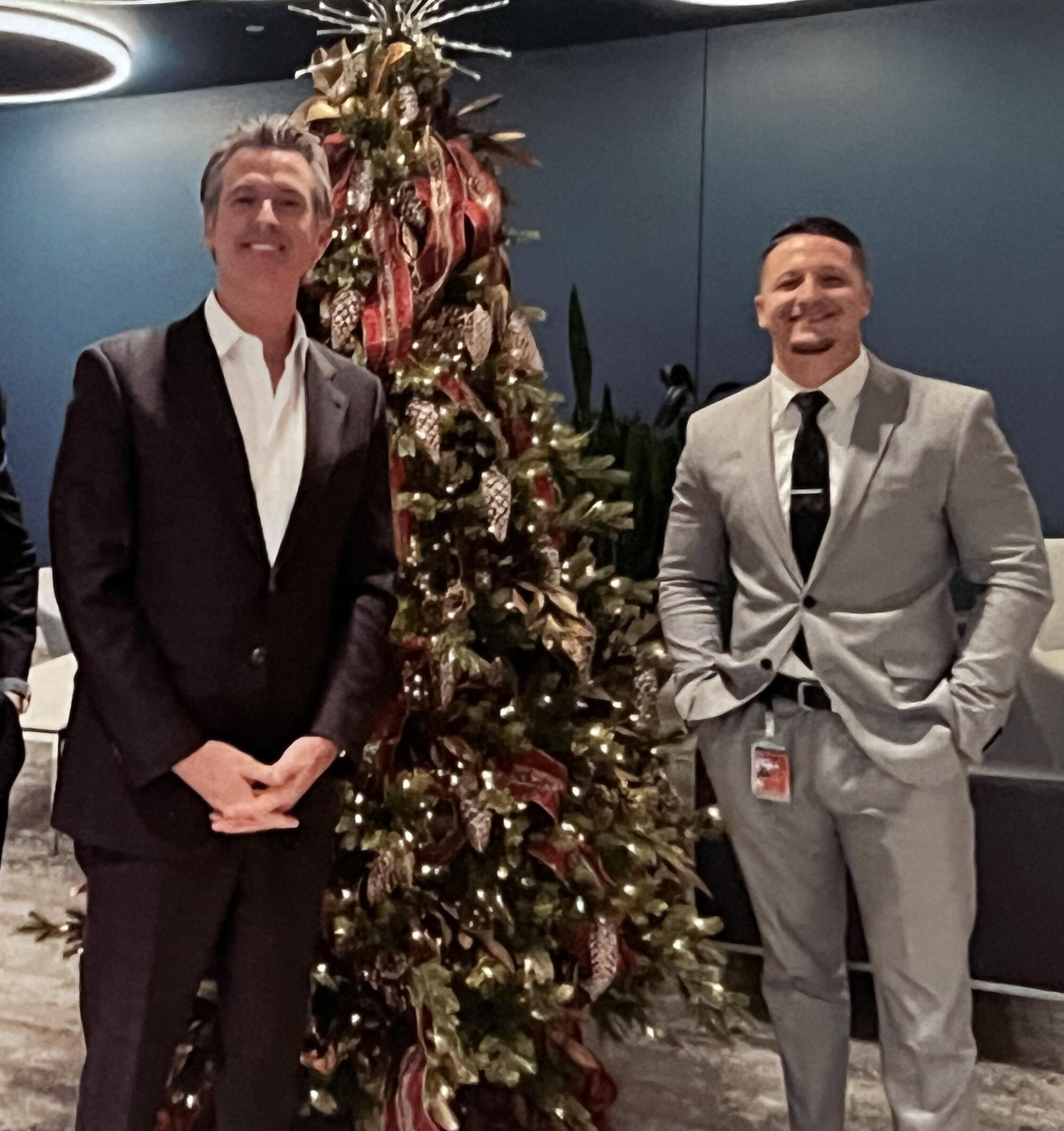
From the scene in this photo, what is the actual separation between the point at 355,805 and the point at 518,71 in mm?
3502

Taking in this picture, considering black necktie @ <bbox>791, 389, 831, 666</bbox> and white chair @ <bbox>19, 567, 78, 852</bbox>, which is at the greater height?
black necktie @ <bbox>791, 389, 831, 666</bbox>

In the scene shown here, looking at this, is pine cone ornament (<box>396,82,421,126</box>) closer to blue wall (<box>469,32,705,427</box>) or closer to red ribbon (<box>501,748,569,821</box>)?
red ribbon (<box>501,748,569,821</box>)

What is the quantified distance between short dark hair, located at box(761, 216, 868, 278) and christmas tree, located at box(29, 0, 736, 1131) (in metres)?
0.51

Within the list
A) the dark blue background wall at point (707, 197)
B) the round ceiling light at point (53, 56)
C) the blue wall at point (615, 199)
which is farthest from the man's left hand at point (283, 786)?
the round ceiling light at point (53, 56)

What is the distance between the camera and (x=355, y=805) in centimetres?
204

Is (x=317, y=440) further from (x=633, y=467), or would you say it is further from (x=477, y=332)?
(x=633, y=467)

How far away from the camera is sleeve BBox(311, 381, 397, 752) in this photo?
1.63 meters

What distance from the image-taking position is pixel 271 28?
4301mm

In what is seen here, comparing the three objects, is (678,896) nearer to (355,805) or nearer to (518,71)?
(355,805)

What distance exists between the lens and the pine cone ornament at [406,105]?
196cm

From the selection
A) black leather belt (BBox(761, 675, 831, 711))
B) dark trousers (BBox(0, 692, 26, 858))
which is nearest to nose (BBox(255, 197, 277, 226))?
dark trousers (BBox(0, 692, 26, 858))

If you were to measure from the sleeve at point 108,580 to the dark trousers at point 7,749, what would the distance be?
467 mm

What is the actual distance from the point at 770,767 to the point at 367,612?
784mm

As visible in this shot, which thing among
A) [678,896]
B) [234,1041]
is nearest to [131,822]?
[234,1041]
